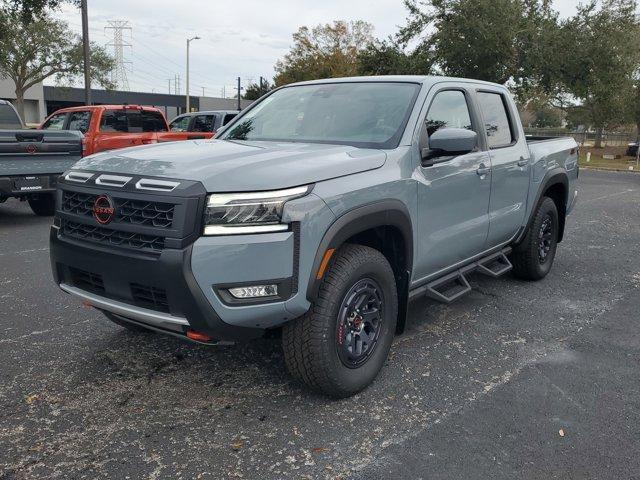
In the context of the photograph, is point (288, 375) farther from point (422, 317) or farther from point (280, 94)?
point (280, 94)

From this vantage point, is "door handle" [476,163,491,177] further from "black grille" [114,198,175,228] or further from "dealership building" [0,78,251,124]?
"dealership building" [0,78,251,124]

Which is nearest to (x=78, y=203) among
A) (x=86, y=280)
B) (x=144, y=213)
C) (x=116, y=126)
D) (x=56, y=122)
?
(x=86, y=280)

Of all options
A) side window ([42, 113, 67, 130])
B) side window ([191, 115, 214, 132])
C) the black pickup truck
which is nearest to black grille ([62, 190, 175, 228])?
the black pickup truck

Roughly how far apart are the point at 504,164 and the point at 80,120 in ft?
30.9

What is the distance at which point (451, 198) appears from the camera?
3984 mm

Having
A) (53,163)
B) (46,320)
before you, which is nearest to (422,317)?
(46,320)

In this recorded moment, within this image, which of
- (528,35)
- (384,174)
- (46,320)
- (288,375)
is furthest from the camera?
(528,35)

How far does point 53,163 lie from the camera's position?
28.3ft

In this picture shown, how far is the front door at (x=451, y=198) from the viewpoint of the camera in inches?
148

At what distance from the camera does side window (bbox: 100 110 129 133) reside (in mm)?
11227

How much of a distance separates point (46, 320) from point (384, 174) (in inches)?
118

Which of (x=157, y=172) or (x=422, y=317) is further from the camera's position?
(x=422, y=317)

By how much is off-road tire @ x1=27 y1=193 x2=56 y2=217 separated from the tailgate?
3.12 ft

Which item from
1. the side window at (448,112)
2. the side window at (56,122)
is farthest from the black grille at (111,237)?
the side window at (56,122)
